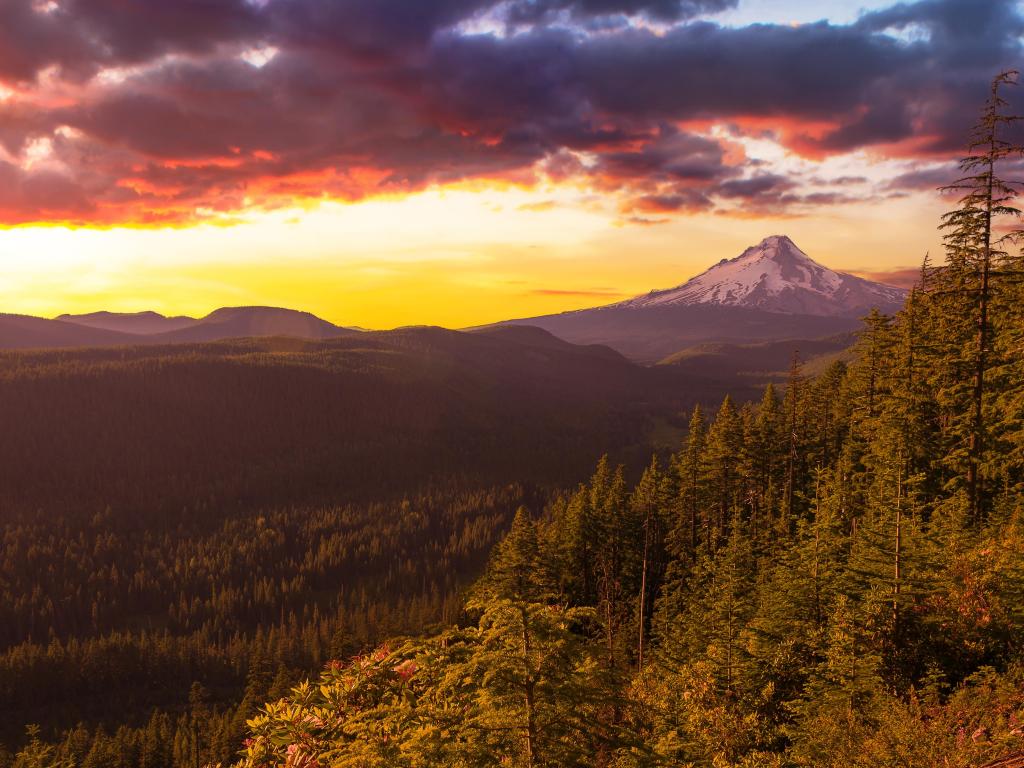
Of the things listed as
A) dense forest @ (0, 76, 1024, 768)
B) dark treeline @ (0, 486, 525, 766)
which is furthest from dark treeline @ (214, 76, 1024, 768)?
dark treeline @ (0, 486, 525, 766)

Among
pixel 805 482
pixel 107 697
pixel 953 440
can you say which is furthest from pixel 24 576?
pixel 953 440

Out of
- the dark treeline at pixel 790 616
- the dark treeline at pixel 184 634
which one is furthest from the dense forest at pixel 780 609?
the dark treeline at pixel 184 634

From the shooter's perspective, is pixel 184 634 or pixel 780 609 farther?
pixel 184 634

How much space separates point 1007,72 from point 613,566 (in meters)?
50.2

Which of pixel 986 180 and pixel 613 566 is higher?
pixel 986 180

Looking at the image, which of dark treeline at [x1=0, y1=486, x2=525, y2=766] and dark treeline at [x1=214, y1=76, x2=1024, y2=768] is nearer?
dark treeline at [x1=214, y1=76, x2=1024, y2=768]

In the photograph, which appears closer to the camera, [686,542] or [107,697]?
[686,542]

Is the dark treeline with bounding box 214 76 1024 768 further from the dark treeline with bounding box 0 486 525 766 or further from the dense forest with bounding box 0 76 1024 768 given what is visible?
the dark treeline with bounding box 0 486 525 766

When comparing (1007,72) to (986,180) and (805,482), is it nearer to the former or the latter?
(986,180)

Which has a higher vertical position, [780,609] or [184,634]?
[780,609]

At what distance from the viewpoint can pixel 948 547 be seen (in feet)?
85.7

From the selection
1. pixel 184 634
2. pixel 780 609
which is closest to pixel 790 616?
pixel 780 609

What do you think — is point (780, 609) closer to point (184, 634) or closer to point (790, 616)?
point (790, 616)

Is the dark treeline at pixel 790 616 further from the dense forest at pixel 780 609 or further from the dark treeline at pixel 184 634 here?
the dark treeline at pixel 184 634
